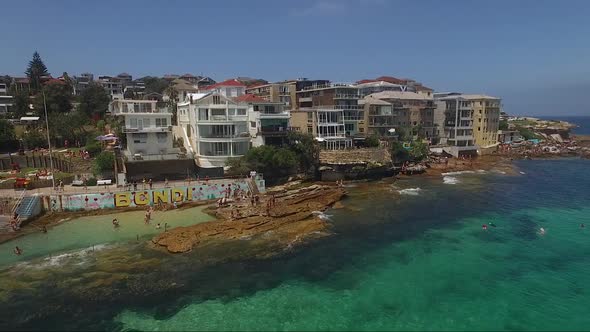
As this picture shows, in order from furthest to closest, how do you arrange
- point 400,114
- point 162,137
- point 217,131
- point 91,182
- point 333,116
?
point 400,114 → point 333,116 → point 162,137 → point 217,131 → point 91,182

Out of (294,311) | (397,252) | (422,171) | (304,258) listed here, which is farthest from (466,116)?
(294,311)

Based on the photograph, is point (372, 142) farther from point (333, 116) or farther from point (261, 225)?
point (261, 225)

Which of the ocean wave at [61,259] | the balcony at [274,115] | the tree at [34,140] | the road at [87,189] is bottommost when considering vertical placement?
the ocean wave at [61,259]

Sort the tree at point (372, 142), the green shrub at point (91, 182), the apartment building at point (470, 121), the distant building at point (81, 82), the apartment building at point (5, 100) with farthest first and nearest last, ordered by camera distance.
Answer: the distant building at point (81, 82), the apartment building at point (5, 100), the apartment building at point (470, 121), the tree at point (372, 142), the green shrub at point (91, 182)

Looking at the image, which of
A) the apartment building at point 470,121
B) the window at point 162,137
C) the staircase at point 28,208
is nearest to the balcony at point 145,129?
the window at point 162,137

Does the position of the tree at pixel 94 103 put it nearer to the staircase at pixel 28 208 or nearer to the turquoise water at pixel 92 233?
the staircase at pixel 28 208

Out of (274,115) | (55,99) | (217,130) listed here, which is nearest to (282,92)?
(274,115)

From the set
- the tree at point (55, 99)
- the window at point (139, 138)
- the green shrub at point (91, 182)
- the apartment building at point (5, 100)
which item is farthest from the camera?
the apartment building at point (5, 100)
